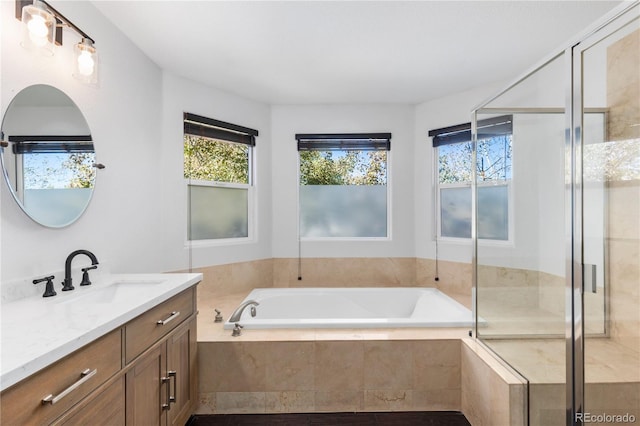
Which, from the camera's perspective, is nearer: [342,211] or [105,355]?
[105,355]

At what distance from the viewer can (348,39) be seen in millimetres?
2027

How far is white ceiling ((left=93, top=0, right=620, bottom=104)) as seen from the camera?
1.75 metres

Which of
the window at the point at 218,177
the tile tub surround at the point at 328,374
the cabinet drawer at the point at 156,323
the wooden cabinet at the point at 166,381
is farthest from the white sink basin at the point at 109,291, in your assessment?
the window at the point at 218,177

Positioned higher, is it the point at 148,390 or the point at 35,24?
the point at 35,24

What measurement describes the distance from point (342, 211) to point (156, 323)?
2203 millimetres

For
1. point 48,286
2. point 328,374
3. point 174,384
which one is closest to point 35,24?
point 48,286

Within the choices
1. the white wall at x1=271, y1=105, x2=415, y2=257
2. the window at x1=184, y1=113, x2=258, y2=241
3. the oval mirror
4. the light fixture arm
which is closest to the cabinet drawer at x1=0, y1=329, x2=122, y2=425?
the oval mirror

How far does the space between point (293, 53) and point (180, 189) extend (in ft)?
4.72

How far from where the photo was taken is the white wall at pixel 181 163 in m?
2.52

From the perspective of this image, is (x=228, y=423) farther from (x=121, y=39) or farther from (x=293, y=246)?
(x=121, y=39)

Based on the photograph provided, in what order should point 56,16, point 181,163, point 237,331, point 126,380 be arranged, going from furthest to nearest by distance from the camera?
point 181,163 → point 237,331 → point 56,16 → point 126,380

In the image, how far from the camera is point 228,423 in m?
1.80

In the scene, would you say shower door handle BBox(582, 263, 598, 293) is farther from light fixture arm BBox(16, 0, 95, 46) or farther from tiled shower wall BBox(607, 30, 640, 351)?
light fixture arm BBox(16, 0, 95, 46)

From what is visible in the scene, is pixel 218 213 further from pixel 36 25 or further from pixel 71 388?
pixel 71 388
